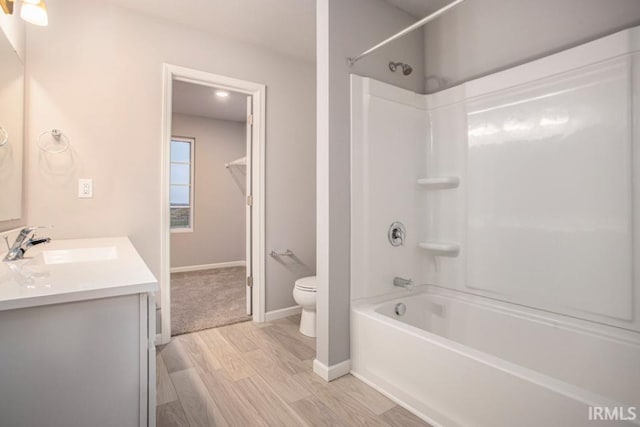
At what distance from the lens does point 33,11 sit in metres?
1.51

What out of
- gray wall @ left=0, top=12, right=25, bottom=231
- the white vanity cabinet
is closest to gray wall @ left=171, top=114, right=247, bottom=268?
gray wall @ left=0, top=12, right=25, bottom=231

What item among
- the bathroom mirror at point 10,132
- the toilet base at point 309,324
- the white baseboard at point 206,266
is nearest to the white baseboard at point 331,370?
the toilet base at point 309,324

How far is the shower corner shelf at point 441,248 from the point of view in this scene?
7.01 ft

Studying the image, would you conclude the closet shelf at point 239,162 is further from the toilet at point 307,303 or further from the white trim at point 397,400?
the white trim at point 397,400

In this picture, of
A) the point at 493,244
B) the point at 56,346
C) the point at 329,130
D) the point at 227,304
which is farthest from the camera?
the point at 227,304

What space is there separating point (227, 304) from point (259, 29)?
8.40ft

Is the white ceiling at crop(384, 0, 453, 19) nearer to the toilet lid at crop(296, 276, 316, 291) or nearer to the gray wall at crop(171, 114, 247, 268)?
the toilet lid at crop(296, 276, 316, 291)

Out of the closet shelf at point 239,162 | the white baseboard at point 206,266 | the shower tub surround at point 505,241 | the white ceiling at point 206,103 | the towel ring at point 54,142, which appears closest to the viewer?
the shower tub surround at point 505,241

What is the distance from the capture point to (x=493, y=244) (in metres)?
1.97

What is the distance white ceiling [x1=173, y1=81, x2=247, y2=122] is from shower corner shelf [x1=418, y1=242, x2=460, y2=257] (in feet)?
8.52

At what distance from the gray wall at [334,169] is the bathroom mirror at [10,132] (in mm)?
1615

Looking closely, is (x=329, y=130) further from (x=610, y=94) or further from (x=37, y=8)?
(x=37, y=8)

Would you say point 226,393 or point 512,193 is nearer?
point 226,393

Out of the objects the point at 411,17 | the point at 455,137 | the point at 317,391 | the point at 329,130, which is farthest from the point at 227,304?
the point at 411,17
